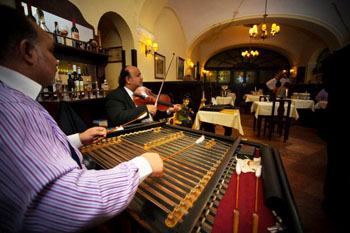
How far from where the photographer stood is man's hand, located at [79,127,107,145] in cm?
105

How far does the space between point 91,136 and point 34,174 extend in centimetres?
71

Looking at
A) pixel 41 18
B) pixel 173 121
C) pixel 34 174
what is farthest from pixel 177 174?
pixel 41 18

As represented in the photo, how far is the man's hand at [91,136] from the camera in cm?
105

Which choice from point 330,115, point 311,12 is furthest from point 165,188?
point 311,12

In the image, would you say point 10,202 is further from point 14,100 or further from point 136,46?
point 136,46

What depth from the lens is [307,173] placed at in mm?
2521

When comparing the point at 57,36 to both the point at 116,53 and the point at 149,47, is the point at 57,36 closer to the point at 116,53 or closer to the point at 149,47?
the point at 116,53

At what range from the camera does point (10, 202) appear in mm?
384

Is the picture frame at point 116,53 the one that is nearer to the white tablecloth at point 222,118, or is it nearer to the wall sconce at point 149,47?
the wall sconce at point 149,47

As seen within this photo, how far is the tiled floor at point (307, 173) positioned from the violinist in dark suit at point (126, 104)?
1901 mm

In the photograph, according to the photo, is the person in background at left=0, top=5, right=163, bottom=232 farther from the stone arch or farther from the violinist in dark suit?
the stone arch

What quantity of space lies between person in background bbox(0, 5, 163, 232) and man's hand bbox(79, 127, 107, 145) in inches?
19.8

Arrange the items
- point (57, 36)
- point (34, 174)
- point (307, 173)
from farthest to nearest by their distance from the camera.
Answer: point (307, 173)
point (57, 36)
point (34, 174)

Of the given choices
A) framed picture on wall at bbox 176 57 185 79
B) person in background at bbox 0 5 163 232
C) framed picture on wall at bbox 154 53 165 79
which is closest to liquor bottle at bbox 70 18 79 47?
person in background at bbox 0 5 163 232
